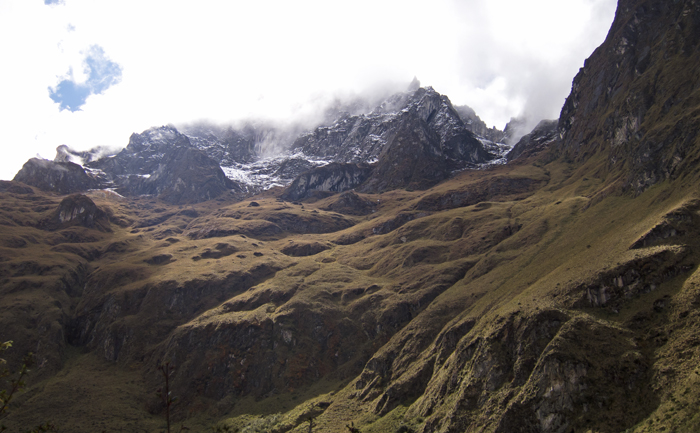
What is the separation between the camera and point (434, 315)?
107m

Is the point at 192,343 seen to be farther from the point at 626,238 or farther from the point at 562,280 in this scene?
the point at 626,238

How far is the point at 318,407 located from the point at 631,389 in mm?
65008

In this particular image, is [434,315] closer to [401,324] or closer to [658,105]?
[401,324]

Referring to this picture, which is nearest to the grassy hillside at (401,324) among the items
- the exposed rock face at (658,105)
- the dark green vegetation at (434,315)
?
the dark green vegetation at (434,315)

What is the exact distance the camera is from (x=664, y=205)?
90.6 metres

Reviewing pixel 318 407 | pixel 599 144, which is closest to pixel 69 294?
pixel 318 407

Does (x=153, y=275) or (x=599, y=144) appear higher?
(x=599, y=144)

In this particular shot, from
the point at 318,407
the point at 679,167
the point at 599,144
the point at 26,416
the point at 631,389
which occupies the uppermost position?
the point at 599,144

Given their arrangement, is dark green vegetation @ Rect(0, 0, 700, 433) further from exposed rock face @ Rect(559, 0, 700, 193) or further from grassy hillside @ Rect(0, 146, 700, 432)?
exposed rock face @ Rect(559, 0, 700, 193)

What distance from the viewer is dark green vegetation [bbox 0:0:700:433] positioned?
203ft

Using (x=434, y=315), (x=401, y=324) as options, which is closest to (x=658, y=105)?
(x=434, y=315)

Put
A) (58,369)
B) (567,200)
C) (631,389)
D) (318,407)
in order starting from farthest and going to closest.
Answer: (567,200) < (58,369) < (318,407) < (631,389)

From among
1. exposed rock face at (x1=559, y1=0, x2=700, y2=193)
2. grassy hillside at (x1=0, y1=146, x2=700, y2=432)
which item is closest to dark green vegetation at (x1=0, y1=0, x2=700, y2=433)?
grassy hillside at (x1=0, y1=146, x2=700, y2=432)

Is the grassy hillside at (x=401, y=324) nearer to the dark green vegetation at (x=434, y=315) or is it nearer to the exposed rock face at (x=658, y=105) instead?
the dark green vegetation at (x=434, y=315)
